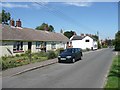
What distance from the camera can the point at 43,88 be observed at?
34.2 feet

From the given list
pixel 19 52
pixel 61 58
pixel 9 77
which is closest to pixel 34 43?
pixel 19 52

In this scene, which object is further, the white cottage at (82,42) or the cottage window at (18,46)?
the white cottage at (82,42)

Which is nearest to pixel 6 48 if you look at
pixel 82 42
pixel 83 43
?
pixel 82 42

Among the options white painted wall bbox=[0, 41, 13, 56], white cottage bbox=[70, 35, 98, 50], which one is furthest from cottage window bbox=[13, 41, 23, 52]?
white cottage bbox=[70, 35, 98, 50]

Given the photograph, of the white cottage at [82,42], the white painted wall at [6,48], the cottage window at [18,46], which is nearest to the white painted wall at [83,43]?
the white cottage at [82,42]

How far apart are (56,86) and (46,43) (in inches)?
1307

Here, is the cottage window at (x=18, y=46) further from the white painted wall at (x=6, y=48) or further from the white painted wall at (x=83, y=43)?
the white painted wall at (x=83, y=43)

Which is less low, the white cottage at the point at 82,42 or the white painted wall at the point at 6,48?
the white cottage at the point at 82,42

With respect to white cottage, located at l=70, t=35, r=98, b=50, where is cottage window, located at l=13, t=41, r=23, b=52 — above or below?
below

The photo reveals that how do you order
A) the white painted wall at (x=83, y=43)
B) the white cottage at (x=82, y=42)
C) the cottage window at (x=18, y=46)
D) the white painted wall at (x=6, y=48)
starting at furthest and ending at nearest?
the white cottage at (x=82, y=42) → the white painted wall at (x=83, y=43) → the cottage window at (x=18, y=46) → the white painted wall at (x=6, y=48)

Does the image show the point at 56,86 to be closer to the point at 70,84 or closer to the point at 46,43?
the point at 70,84

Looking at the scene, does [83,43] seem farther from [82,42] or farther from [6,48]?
[6,48]

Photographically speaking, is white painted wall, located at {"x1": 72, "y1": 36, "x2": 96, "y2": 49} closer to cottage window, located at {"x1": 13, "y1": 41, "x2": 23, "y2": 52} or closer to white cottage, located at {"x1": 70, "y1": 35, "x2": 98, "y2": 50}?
white cottage, located at {"x1": 70, "y1": 35, "x2": 98, "y2": 50}

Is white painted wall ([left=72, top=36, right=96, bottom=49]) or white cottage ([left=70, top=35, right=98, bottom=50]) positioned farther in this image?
white cottage ([left=70, top=35, right=98, bottom=50])
